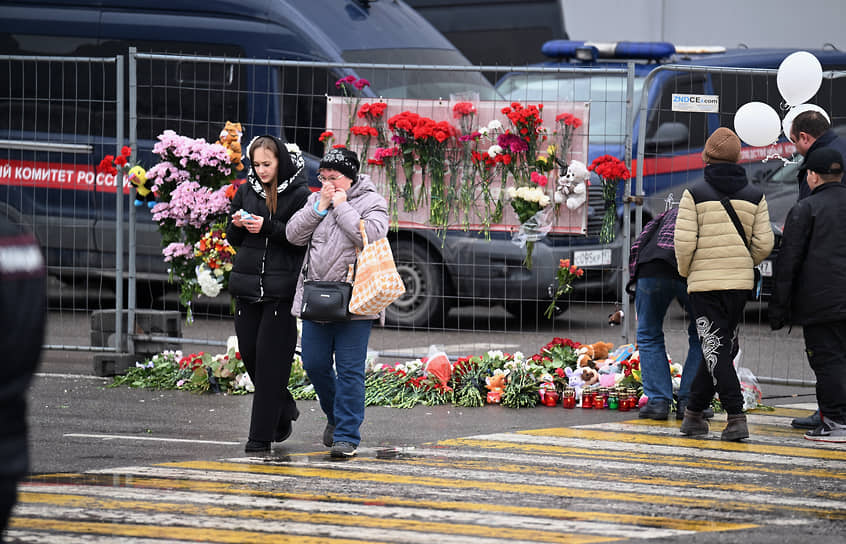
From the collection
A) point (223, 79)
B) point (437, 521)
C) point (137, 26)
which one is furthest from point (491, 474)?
point (137, 26)

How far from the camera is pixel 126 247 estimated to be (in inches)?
451

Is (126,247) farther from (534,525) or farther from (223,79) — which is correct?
(534,525)

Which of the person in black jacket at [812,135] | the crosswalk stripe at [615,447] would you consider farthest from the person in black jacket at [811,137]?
the crosswalk stripe at [615,447]

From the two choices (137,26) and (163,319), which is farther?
(137,26)

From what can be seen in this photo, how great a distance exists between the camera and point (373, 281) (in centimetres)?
730

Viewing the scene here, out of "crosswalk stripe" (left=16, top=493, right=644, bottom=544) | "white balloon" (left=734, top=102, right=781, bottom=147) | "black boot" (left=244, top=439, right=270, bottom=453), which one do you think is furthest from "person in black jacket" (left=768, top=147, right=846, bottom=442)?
"black boot" (left=244, top=439, right=270, bottom=453)

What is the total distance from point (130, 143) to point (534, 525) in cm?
596

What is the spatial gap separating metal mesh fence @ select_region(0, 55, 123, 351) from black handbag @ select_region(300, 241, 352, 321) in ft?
14.5

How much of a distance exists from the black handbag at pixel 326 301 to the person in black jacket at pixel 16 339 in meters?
4.04

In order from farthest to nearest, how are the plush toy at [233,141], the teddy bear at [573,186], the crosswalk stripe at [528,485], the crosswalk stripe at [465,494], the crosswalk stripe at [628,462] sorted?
the plush toy at [233,141] → the teddy bear at [573,186] → the crosswalk stripe at [628,462] → the crosswalk stripe at [528,485] → the crosswalk stripe at [465,494]

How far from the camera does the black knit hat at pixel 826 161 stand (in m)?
7.92

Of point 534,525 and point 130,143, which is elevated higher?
Result: point 130,143

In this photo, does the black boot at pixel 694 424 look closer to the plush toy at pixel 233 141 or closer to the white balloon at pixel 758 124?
the white balloon at pixel 758 124

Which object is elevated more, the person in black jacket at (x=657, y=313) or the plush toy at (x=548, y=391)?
the person in black jacket at (x=657, y=313)
